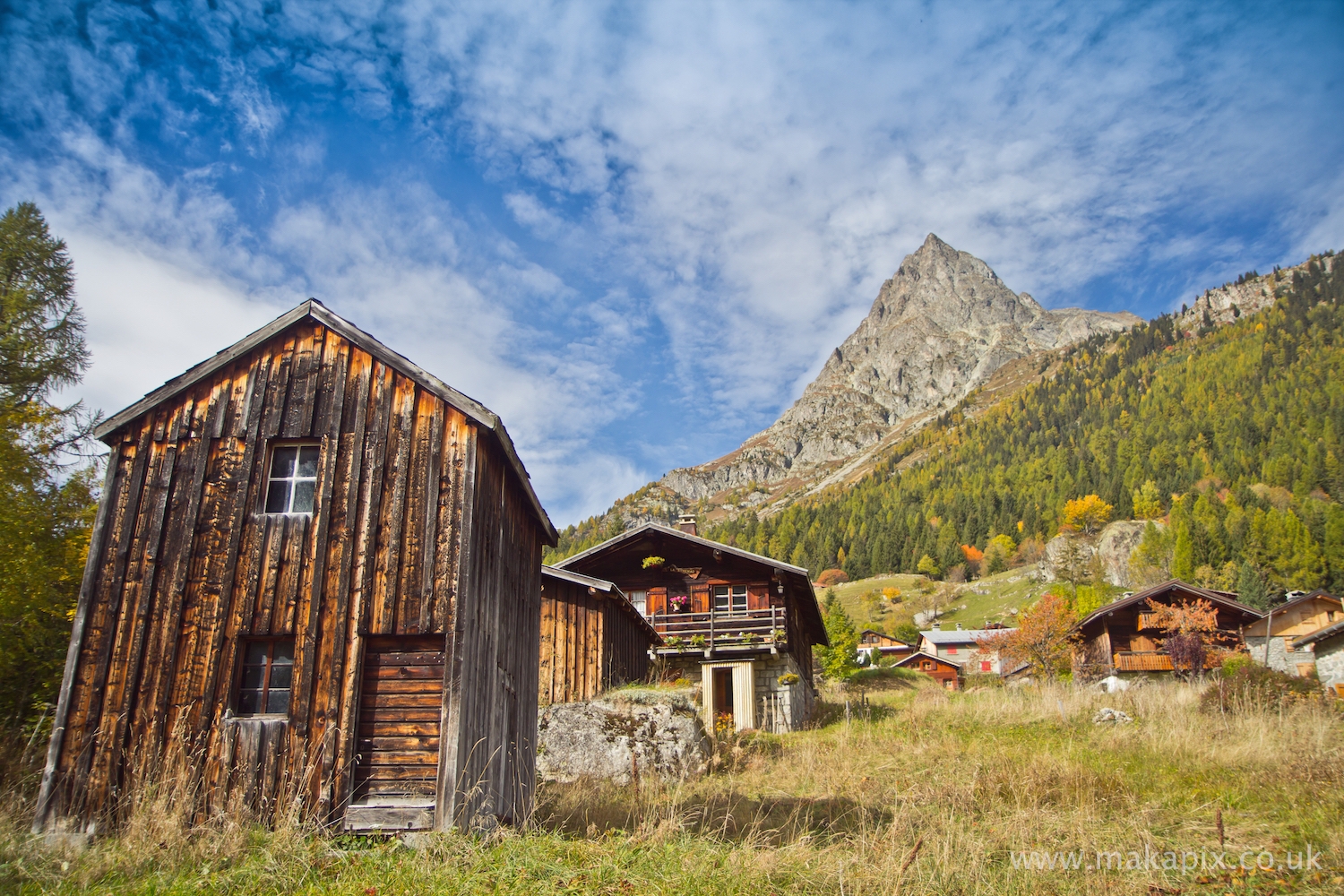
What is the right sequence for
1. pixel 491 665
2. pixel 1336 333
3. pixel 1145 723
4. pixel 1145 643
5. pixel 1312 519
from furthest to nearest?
1. pixel 1336 333
2. pixel 1312 519
3. pixel 1145 643
4. pixel 1145 723
5. pixel 491 665

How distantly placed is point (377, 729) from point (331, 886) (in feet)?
9.03

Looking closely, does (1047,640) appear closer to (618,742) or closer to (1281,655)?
(1281,655)

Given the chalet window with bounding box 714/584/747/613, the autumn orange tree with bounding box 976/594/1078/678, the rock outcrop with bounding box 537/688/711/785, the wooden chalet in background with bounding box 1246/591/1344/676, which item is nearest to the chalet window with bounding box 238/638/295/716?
the rock outcrop with bounding box 537/688/711/785

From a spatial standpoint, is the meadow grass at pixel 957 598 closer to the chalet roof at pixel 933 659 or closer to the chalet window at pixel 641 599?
the chalet roof at pixel 933 659

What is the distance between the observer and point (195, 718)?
966 centimetres

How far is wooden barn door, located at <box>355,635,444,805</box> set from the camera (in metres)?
9.35

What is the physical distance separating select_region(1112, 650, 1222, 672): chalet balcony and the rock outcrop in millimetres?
36081

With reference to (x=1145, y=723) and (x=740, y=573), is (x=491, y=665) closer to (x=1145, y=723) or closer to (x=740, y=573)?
(x=1145, y=723)

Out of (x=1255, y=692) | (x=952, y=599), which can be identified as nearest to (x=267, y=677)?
(x=1255, y=692)

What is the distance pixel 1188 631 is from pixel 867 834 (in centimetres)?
3902

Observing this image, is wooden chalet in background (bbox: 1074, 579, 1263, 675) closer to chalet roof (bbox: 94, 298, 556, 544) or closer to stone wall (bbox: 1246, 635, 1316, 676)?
stone wall (bbox: 1246, 635, 1316, 676)

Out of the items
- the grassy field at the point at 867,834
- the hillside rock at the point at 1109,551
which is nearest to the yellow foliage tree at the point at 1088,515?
the hillside rock at the point at 1109,551


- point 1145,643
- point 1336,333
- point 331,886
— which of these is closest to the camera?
point 331,886

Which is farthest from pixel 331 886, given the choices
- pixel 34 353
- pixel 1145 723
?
pixel 34 353
